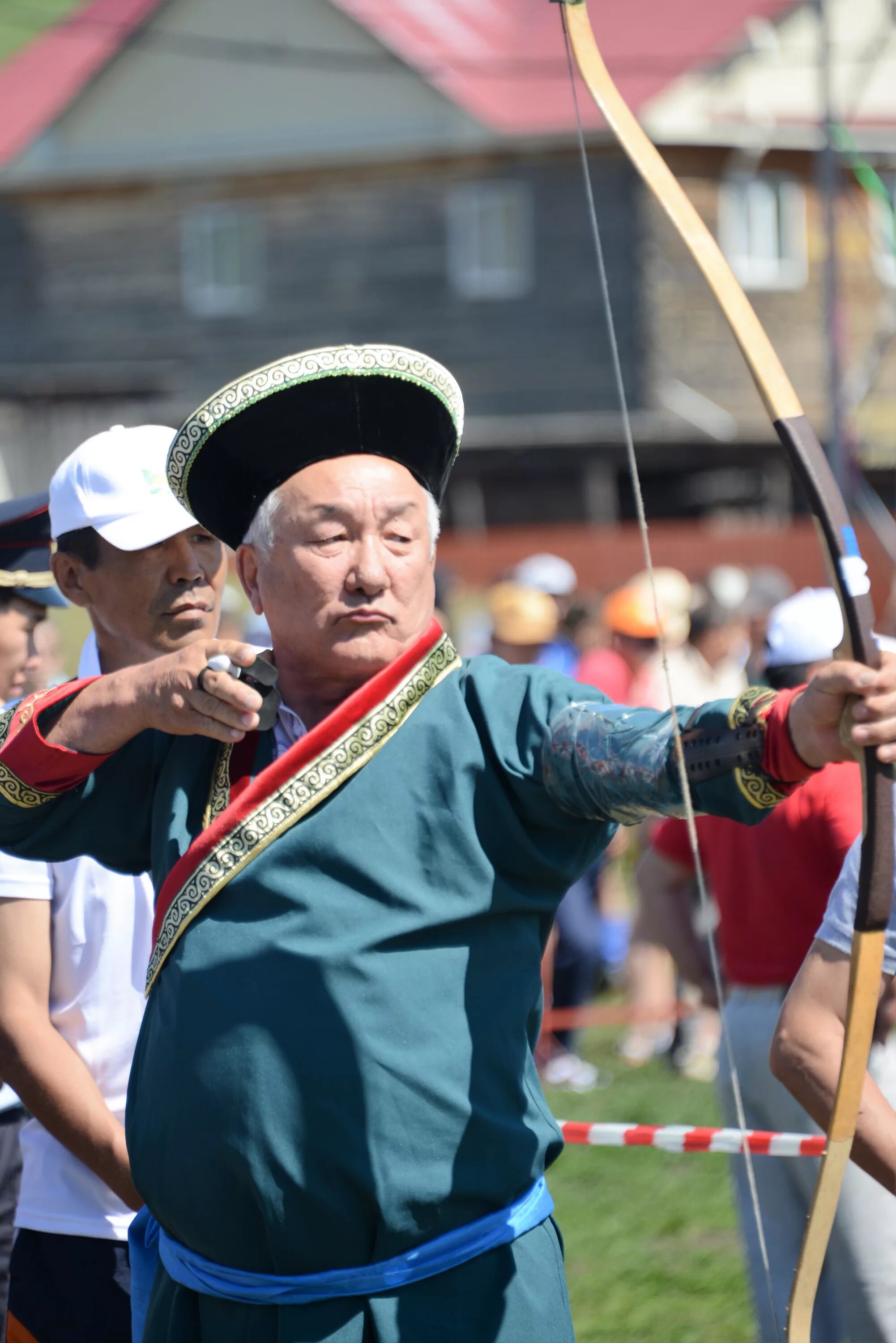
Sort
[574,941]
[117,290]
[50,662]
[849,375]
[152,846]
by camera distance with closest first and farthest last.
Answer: [152,846] < [50,662] < [574,941] < [849,375] < [117,290]

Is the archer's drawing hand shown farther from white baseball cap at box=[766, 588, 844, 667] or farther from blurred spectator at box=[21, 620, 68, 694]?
white baseball cap at box=[766, 588, 844, 667]

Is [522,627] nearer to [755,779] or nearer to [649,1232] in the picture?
[649,1232]

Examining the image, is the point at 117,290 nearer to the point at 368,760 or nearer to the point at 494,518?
the point at 494,518

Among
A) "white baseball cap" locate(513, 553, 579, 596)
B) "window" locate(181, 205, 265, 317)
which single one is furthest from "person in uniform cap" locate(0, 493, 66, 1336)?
"window" locate(181, 205, 265, 317)

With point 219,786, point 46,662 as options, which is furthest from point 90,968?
point 46,662

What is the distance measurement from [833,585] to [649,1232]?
3947mm

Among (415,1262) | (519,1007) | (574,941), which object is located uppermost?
(519,1007)

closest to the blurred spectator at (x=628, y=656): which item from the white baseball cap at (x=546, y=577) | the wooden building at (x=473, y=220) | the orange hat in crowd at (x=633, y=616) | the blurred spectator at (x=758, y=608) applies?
the orange hat in crowd at (x=633, y=616)

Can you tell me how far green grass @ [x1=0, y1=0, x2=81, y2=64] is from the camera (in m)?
23.7

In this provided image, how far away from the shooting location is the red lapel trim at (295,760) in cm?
196

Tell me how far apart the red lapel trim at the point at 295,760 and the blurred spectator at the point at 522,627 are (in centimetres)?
579

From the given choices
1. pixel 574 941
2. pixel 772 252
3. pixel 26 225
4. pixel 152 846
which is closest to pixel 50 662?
pixel 152 846

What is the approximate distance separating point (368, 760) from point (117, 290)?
2161 cm

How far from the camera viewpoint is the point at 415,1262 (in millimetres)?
1891
